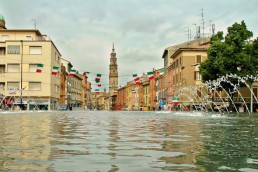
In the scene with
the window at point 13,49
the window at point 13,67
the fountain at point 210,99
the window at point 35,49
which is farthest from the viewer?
the window at point 35,49

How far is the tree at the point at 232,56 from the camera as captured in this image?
5178 centimetres

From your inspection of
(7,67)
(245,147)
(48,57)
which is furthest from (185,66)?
(245,147)

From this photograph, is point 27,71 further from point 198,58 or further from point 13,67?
point 198,58

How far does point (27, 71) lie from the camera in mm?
79500

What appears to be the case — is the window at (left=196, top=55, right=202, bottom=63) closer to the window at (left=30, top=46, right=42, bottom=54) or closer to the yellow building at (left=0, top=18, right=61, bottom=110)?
the yellow building at (left=0, top=18, right=61, bottom=110)

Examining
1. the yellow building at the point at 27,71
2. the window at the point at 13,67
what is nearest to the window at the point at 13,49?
the yellow building at the point at 27,71

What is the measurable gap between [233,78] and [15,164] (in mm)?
48083

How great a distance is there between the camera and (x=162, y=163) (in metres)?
6.76

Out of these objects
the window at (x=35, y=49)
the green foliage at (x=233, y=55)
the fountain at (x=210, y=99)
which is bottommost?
the fountain at (x=210, y=99)

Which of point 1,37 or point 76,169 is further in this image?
point 1,37

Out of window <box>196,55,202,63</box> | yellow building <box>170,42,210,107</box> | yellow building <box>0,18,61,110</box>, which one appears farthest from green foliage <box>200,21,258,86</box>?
yellow building <box>0,18,61,110</box>

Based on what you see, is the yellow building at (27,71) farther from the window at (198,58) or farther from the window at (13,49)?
the window at (198,58)

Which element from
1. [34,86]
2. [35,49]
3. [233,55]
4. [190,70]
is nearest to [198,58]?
[190,70]

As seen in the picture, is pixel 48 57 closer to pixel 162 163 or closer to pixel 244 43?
pixel 244 43
